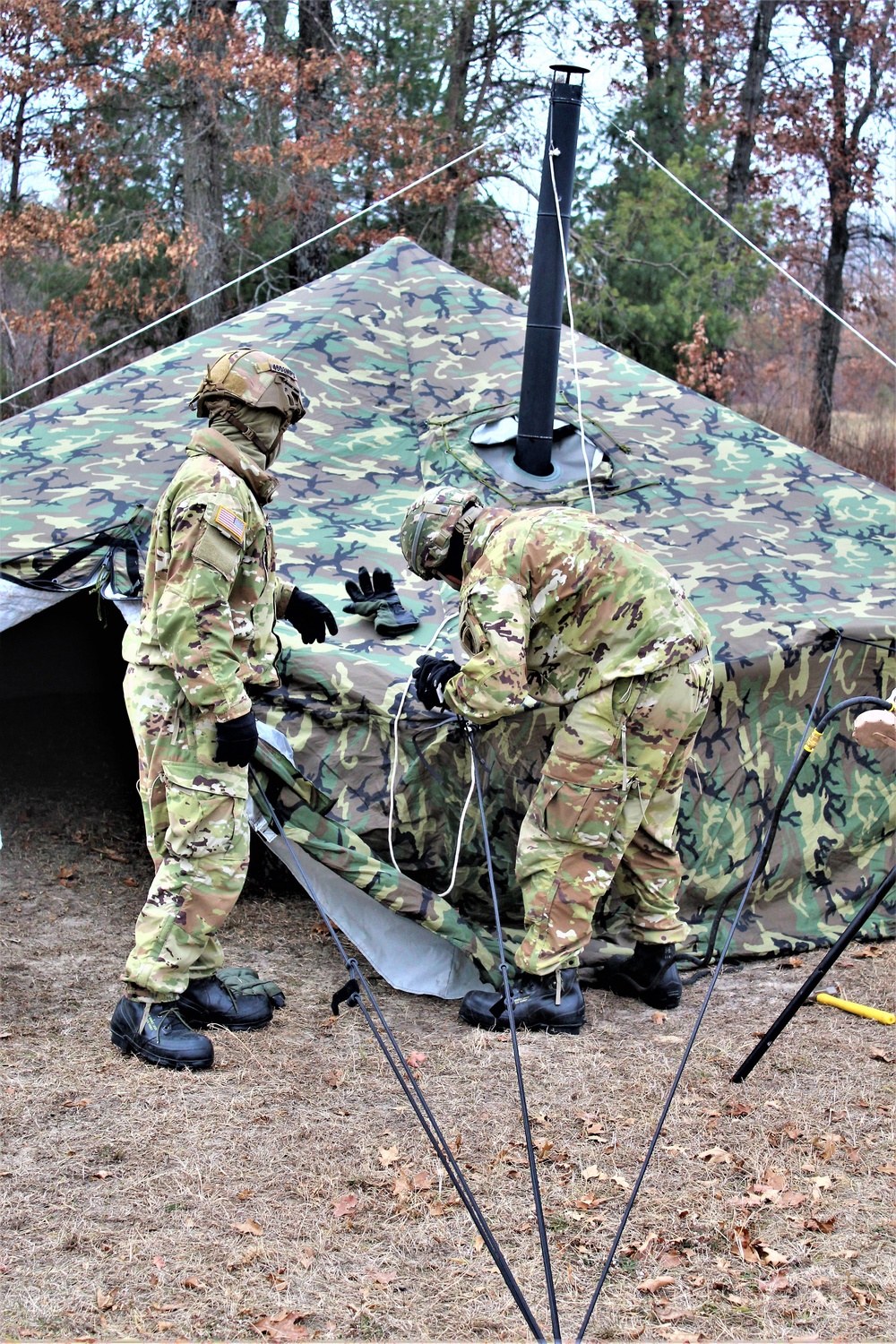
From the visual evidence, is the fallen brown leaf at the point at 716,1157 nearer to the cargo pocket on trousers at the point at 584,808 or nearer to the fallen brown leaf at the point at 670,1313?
the fallen brown leaf at the point at 670,1313

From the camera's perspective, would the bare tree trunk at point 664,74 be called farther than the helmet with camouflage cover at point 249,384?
Yes

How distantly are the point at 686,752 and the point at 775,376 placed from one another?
17468mm

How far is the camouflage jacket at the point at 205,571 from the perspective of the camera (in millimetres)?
3502

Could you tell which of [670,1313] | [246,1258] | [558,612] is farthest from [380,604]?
[670,1313]

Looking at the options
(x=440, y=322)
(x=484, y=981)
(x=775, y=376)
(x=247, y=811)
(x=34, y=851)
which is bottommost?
(x=775, y=376)

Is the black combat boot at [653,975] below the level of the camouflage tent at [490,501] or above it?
below

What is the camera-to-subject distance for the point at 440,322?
6.66m

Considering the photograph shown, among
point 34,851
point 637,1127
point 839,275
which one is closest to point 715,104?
point 839,275

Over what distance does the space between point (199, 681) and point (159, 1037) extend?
3.47ft

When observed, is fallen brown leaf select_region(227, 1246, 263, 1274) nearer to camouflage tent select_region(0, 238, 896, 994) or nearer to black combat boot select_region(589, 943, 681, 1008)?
camouflage tent select_region(0, 238, 896, 994)

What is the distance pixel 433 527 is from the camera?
3.91 metres

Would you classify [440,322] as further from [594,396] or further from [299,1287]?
[299,1287]

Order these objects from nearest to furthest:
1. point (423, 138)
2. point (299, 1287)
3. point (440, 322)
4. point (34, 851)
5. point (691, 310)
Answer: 1. point (299, 1287)
2. point (34, 851)
3. point (440, 322)
4. point (691, 310)
5. point (423, 138)

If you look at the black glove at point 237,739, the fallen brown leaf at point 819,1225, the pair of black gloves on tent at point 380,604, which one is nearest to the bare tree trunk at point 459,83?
the pair of black gloves on tent at point 380,604
